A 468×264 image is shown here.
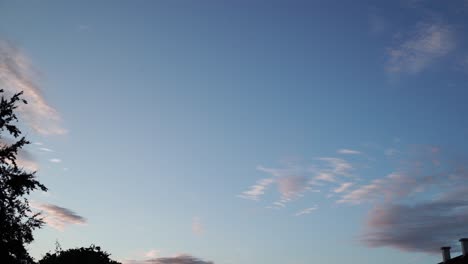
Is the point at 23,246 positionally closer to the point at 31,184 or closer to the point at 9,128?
the point at 31,184

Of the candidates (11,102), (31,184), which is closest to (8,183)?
(31,184)

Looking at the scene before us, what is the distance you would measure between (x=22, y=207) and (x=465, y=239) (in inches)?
1477

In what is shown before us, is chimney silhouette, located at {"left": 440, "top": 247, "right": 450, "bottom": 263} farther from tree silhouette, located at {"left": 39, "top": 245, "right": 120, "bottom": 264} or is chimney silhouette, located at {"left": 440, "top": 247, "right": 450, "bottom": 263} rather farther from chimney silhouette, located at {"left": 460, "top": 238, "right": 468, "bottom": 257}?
tree silhouette, located at {"left": 39, "top": 245, "right": 120, "bottom": 264}

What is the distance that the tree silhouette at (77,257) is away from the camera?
57594mm

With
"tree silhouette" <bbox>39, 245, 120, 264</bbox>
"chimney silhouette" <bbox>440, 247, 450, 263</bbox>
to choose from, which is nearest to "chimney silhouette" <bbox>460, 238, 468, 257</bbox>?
"chimney silhouette" <bbox>440, 247, 450, 263</bbox>

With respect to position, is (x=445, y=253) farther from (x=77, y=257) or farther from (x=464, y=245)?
(x=77, y=257)

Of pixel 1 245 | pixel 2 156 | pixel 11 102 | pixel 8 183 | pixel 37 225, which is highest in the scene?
pixel 11 102

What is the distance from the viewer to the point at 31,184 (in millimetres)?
25703

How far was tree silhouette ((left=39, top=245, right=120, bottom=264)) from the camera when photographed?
57594 millimetres

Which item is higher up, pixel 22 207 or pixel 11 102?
pixel 11 102

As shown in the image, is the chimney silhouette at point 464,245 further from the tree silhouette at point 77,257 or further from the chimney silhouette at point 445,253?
the tree silhouette at point 77,257

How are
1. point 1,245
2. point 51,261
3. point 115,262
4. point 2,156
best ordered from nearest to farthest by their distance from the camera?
point 1,245 < point 2,156 < point 51,261 < point 115,262

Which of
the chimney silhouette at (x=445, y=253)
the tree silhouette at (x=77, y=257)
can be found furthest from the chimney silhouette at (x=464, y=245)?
the tree silhouette at (x=77, y=257)

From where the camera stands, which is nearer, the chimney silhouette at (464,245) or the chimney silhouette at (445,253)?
the chimney silhouette at (464,245)
